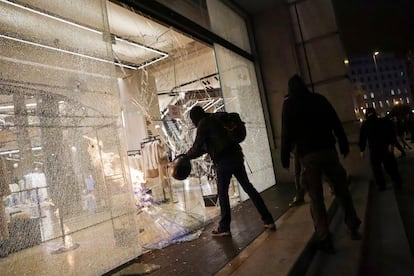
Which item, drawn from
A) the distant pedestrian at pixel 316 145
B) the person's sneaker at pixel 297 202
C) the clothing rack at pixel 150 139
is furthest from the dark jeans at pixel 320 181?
the clothing rack at pixel 150 139

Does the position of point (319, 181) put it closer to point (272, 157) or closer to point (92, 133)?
point (92, 133)

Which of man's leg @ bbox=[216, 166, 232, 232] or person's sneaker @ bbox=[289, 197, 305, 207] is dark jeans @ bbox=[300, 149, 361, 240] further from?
person's sneaker @ bbox=[289, 197, 305, 207]

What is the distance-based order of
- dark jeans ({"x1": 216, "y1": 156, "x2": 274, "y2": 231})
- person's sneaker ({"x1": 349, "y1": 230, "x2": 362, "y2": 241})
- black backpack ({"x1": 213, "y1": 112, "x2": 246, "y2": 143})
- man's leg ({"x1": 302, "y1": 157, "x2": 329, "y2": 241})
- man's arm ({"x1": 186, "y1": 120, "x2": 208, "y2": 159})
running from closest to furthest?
1. man's leg ({"x1": 302, "y1": 157, "x2": 329, "y2": 241})
2. person's sneaker ({"x1": 349, "y1": 230, "x2": 362, "y2": 241})
3. man's arm ({"x1": 186, "y1": 120, "x2": 208, "y2": 159})
4. dark jeans ({"x1": 216, "y1": 156, "x2": 274, "y2": 231})
5. black backpack ({"x1": 213, "y1": 112, "x2": 246, "y2": 143})

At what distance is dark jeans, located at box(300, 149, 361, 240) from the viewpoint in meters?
2.47

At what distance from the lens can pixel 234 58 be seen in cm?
563

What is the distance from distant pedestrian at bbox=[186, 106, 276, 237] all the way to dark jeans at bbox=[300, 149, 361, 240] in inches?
28.0

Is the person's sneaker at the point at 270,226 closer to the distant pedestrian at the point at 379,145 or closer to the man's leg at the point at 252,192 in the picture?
the man's leg at the point at 252,192

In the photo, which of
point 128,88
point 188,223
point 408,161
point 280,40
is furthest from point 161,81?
point 408,161

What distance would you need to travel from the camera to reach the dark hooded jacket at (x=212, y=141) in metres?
2.98

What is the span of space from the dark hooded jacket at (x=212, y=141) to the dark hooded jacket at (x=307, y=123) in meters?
0.67

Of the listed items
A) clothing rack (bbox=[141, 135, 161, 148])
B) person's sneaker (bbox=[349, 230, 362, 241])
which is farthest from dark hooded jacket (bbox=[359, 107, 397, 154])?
clothing rack (bbox=[141, 135, 161, 148])

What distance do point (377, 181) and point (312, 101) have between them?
11.2 ft

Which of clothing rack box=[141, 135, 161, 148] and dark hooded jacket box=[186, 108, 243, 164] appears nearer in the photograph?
dark hooded jacket box=[186, 108, 243, 164]

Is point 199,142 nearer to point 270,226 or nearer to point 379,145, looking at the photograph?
point 270,226
